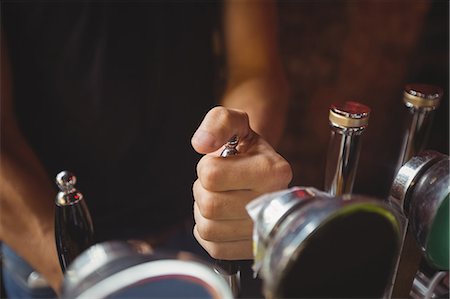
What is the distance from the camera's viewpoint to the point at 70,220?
0.45 m

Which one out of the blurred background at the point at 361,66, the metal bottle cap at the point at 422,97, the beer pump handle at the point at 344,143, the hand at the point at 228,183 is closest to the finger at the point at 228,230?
the hand at the point at 228,183

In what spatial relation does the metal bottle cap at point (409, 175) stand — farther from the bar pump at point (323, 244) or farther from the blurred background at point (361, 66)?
the blurred background at point (361, 66)

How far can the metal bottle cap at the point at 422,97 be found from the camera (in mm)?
541

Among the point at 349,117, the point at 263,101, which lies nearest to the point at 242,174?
the point at 349,117

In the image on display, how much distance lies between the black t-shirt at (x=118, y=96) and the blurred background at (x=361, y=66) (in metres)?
0.84

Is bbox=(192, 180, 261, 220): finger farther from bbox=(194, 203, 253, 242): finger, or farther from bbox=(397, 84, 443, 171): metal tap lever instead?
bbox=(397, 84, 443, 171): metal tap lever

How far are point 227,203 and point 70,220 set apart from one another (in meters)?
0.15

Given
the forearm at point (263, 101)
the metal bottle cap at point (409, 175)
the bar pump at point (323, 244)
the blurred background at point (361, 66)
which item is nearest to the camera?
the bar pump at point (323, 244)

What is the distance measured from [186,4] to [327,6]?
0.98 m

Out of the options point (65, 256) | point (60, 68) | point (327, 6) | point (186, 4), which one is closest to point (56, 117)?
point (60, 68)

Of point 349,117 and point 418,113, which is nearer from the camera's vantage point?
Result: point 349,117

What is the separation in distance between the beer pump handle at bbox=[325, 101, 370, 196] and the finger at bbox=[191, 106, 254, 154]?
10cm

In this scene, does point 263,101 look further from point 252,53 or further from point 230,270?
point 230,270

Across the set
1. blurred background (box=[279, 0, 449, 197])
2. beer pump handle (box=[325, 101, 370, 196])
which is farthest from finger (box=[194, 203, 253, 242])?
blurred background (box=[279, 0, 449, 197])
